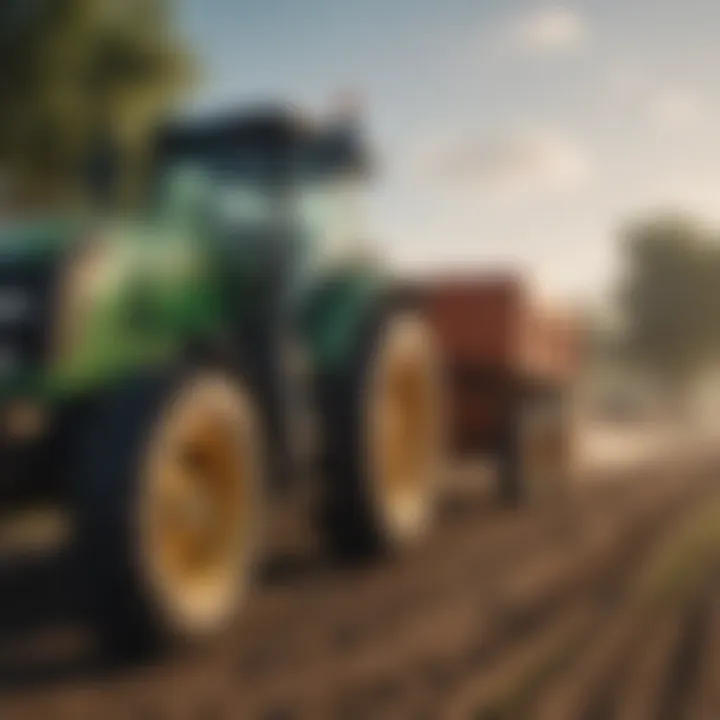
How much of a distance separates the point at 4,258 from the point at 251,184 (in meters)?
1.99

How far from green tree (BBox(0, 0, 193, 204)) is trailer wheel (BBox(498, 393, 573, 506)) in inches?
226

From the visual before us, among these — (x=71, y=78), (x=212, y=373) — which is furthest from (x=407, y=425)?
(x=71, y=78)

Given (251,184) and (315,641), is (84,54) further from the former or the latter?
(315,641)

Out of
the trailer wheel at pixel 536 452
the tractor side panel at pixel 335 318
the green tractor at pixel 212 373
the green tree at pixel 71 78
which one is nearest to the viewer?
the green tractor at pixel 212 373

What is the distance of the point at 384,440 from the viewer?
7148 millimetres

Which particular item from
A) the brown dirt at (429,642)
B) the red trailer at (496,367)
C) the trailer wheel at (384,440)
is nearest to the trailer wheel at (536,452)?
the red trailer at (496,367)

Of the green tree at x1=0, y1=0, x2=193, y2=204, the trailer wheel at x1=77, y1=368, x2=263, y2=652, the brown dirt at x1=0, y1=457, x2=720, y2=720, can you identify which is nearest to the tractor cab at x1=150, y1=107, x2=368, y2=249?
the trailer wheel at x1=77, y1=368, x2=263, y2=652

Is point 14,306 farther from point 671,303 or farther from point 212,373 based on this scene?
point 671,303

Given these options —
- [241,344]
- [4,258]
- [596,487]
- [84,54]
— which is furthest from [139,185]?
[84,54]

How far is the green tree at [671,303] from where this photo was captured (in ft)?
202

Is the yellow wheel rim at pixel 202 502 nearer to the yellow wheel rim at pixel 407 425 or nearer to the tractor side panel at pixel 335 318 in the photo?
the tractor side panel at pixel 335 318

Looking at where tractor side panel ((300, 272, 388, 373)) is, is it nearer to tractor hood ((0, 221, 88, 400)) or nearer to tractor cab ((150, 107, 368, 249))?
tractor cab ((150, 107, 368, 249))

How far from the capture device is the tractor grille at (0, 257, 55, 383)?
16.4ft

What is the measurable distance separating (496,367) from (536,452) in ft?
3.92
